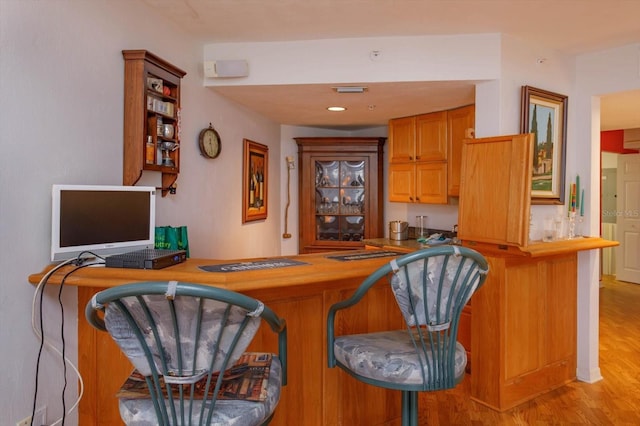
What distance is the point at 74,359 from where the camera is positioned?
2109 mm

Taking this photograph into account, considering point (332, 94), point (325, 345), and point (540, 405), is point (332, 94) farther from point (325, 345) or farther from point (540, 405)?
point (540, 405)

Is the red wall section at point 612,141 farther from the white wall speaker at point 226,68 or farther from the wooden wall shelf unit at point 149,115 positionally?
the wooden wall shelf unit at point 149,115

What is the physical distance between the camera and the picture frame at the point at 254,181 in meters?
4.07

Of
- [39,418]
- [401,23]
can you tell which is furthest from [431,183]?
[39,418]

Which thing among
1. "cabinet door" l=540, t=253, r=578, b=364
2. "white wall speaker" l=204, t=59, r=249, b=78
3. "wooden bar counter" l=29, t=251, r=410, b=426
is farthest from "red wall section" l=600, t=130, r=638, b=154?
"wooden bar counter" l=29, t=251, r=410, b=426

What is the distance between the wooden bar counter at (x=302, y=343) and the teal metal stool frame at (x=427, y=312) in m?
0.37

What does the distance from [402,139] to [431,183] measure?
59 cm

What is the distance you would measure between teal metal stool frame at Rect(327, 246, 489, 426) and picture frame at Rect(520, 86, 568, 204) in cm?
182

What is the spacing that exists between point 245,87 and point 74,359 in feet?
6.83

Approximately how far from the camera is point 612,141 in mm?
6266

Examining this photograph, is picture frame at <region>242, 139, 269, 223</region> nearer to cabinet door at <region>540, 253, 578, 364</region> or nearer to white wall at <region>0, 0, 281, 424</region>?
white wall at <region>0, 0, 281, 424</region>

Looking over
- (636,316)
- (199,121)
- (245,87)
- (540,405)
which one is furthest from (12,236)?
(636,316)

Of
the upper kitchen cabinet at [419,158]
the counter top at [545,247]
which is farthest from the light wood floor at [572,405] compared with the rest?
the upper kitchen cabinet at [419,158]

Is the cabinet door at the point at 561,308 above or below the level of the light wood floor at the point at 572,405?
above
